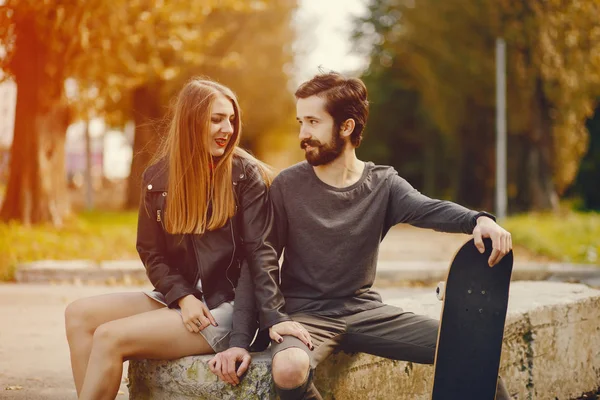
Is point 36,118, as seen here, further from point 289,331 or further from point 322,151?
point 289,331

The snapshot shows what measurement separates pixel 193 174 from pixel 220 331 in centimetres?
82

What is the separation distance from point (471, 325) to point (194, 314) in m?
1.32

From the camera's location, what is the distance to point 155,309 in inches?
162

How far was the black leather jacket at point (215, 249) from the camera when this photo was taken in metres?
3.97

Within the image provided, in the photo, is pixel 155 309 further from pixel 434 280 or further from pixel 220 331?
pixel 434 280

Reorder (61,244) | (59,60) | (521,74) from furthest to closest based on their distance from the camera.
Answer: (521,74) < (59,60) < (61,244)

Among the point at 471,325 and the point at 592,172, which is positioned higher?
the point at 592,172

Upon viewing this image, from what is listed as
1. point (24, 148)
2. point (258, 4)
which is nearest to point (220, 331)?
point (24, 148)

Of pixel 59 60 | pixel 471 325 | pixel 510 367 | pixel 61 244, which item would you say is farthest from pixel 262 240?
pixel 59 60

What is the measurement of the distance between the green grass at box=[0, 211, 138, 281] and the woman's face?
23.2 feet

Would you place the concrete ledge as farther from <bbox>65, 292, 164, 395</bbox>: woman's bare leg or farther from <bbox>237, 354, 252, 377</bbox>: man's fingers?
<bbox>65, 292, 164, 395</bbox>: woman's bare leg

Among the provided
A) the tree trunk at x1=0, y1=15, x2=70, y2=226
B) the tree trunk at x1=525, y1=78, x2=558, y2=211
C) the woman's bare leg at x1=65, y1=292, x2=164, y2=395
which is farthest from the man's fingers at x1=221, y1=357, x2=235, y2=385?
the tree trunk at x1=525, y1=78, x2=558, y2=211

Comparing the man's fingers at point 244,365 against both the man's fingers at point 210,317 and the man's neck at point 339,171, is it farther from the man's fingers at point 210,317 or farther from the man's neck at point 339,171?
the man's neck at point 339,171

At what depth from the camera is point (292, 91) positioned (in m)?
29.9
